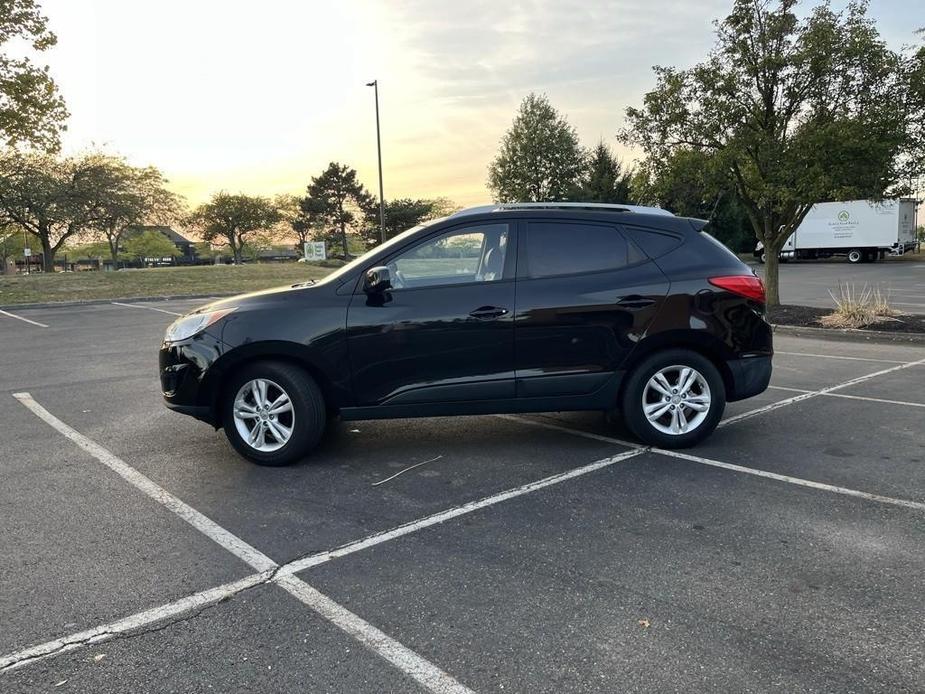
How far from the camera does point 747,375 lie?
516cm

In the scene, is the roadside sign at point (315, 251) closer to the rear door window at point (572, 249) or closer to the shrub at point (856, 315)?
the shrub at point (856, 315)

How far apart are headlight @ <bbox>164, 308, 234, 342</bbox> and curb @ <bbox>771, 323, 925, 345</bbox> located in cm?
997

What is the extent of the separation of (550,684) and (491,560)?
975 mm

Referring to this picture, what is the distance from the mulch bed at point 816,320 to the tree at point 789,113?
1.34 meters

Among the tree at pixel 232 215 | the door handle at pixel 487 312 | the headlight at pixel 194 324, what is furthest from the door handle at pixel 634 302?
the tree at pixel 232 215

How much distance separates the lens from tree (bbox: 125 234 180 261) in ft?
276

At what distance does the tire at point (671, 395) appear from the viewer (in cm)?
504

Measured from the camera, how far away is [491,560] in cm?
337

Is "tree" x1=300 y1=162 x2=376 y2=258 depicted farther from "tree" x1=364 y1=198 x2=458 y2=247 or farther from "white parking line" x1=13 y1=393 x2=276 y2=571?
"white parking line" x1=13 y1=393 x2=276 y2=571

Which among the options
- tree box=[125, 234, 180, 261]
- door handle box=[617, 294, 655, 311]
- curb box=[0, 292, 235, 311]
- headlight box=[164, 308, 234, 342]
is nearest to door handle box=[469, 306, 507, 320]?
door handle box=[617, 294, 655, 311]

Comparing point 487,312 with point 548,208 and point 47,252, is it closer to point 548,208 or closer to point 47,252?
point 548,208

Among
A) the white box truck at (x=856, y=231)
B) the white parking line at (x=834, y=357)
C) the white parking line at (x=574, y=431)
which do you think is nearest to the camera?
the white parking line at (x=574, y=431)

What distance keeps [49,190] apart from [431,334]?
39.9 meters

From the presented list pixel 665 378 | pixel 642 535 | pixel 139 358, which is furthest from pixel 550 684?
pixel 139 358
